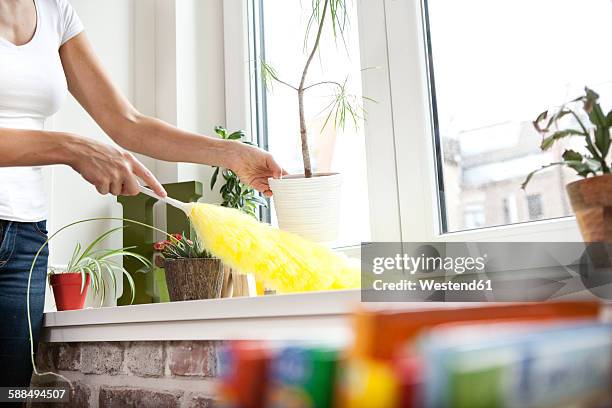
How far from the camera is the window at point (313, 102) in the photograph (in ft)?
5.20

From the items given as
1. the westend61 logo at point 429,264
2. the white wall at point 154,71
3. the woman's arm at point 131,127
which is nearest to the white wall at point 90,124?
the white wall at point 154,71

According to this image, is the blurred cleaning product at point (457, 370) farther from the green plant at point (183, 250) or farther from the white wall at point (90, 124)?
the white wall at point (90, 124)

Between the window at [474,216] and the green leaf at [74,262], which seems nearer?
the window at [474,216]

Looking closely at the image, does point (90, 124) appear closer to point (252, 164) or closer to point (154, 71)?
point (154, 71)

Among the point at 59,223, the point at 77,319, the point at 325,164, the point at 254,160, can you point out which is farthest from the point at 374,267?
the point at 59,223

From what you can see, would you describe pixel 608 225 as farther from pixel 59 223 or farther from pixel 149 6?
pixel 149 6

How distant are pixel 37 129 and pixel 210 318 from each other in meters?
0.62

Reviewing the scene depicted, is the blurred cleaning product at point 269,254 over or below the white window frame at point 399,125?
below

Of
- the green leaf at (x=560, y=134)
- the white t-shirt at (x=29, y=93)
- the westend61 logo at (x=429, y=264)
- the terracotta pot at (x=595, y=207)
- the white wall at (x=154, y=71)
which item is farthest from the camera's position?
the white wall at (x=154, y=71)

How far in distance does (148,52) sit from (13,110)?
0.69 m

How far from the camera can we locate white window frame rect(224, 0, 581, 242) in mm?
1396

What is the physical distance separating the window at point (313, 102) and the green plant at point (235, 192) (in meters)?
0.11

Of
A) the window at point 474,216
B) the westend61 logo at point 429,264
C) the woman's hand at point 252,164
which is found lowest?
the westend61 logo at point 429,264

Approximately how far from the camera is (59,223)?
1724 mm
